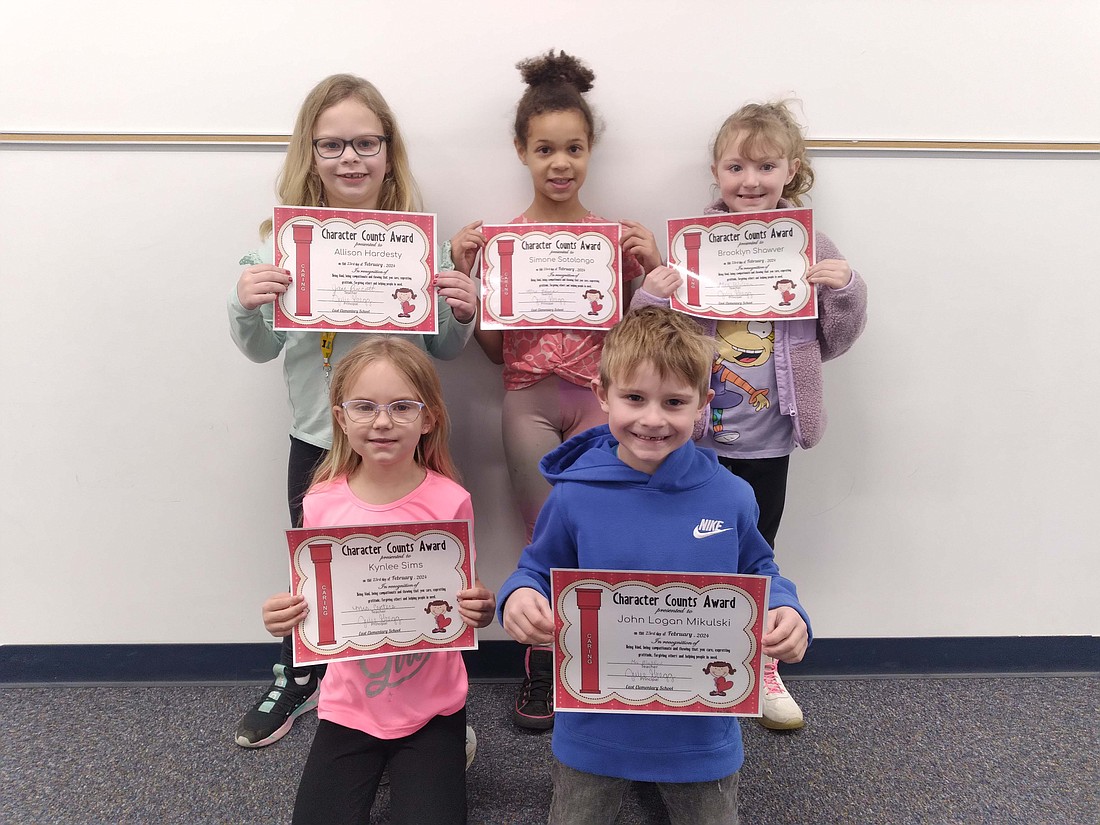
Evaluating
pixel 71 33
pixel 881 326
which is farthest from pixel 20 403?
pixel 881 326

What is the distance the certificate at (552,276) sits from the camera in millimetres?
1728

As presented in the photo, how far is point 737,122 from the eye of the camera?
173 centimetres

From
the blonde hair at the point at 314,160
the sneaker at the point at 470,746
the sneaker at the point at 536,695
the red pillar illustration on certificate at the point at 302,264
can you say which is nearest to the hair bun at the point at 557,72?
the blonde hair at the point at 314,160

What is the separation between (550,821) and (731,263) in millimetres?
1384

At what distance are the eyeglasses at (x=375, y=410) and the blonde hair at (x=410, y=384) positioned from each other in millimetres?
34

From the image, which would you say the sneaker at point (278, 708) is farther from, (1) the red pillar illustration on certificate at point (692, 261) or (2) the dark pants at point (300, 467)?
(1) the red pillar illustration on certificate at point (692, 261)

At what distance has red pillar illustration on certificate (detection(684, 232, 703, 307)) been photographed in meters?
1.73

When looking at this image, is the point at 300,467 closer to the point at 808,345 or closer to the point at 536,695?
the point at 536,695

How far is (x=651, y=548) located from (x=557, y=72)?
1.33 metres

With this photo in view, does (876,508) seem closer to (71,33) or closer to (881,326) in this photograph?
(881,326)

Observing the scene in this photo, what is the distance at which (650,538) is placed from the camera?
4.13 feet

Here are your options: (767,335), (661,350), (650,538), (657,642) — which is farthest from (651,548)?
(767,335)

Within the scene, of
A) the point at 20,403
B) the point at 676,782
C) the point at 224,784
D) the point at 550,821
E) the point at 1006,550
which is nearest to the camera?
the point at 676,782

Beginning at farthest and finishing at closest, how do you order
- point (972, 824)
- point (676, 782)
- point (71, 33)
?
1. point (71, 33)
2. point (972, 824)
3. point (676, 782)
